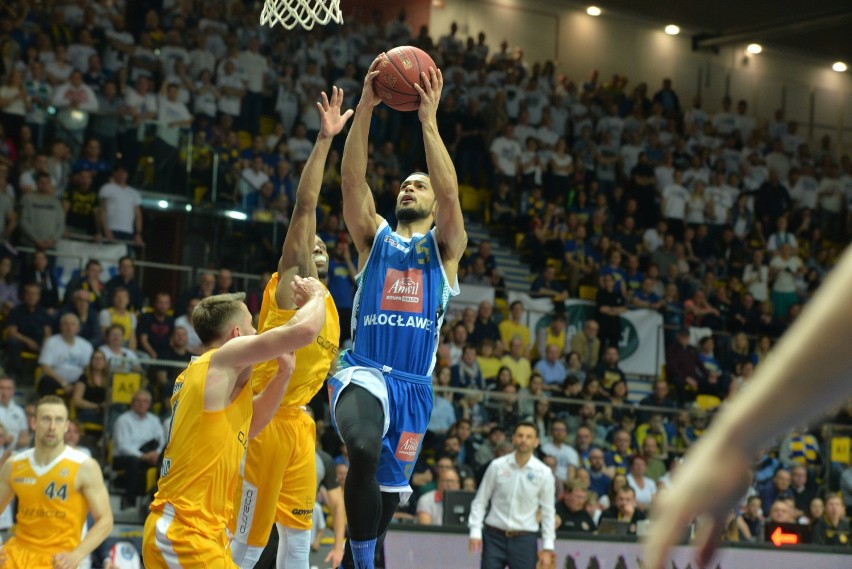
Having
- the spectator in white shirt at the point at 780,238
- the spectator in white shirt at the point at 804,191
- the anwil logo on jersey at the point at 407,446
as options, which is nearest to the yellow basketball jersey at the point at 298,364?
the anwil logo on jersey at the point at 407,446

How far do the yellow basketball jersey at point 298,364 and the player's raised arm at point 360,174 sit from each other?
0.57 m

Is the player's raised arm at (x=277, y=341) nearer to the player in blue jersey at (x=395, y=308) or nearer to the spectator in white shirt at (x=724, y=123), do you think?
the player in blue jersey at (x=395, y=308)

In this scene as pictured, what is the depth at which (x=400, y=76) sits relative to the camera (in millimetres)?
6348

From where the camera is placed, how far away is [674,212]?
2084 cm

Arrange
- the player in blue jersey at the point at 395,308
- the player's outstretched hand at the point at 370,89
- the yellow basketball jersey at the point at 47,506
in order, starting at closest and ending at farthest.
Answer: the player in blue jersey at the point at 395,308 → the player's outstretched hand at the point at 370,89 → the yellow basketball jersey at the point at 47,506

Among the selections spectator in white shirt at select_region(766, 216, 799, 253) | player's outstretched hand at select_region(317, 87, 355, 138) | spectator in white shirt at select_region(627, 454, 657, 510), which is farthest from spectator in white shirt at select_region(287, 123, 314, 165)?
player's outstretched hand at select_region(317, 87, 355, 138)

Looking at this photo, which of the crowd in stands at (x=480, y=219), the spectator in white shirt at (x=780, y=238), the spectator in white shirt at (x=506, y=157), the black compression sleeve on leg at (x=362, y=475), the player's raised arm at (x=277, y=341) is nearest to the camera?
the player's raised arm at (x=277, y=341)

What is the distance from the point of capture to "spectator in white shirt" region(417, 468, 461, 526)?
1212 centimetres

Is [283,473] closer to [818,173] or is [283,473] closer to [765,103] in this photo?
[818,173]

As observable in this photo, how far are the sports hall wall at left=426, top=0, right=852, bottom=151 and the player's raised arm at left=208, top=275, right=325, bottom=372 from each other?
20154mm

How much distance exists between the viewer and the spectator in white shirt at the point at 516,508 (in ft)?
34.9

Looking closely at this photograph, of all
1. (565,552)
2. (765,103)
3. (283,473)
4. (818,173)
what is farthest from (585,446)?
(765,103)

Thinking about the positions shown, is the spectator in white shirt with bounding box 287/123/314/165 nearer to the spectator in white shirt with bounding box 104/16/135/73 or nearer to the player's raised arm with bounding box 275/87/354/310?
the spectator in white shirt with bounding box 104/16/135/73

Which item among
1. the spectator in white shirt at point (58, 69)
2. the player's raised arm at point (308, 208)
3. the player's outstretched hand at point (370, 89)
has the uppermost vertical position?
the spectator in white shirt at point (58, 69)
